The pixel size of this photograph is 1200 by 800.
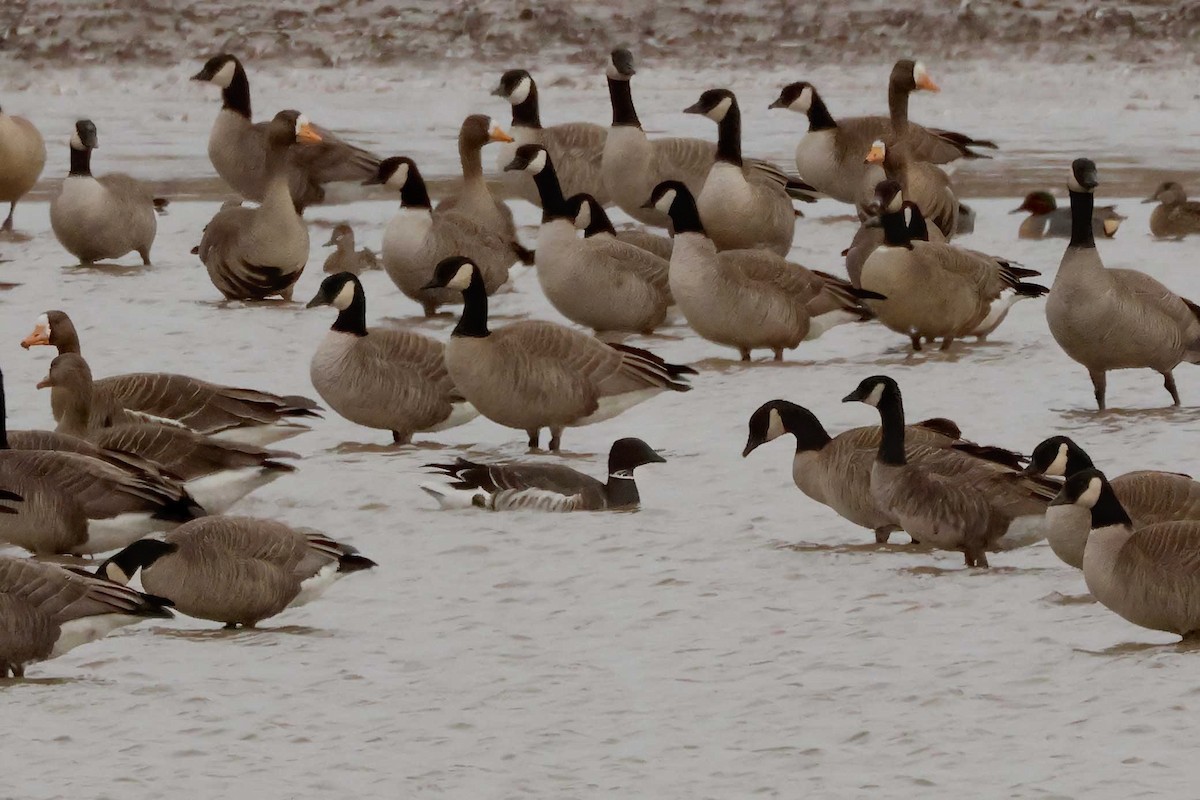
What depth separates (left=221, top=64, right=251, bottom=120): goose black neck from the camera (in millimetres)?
16859

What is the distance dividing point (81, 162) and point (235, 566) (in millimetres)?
8300

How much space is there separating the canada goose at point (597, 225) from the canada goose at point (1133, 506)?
5541 mm

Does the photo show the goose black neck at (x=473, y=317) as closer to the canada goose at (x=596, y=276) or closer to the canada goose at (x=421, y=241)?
the canada goose at (x=596, y=276)

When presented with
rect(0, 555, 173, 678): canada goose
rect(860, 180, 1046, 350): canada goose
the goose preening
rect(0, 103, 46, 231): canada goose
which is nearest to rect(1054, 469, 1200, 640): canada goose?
rect(0, 555, 173, 678): canada goose

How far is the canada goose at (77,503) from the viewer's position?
308 inches

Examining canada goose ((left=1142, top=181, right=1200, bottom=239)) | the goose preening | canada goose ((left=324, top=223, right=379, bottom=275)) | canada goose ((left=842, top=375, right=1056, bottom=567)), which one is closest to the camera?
canada goose ((left=842, top=375, right=1056, bottom=567))

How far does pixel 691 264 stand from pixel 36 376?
3563mm

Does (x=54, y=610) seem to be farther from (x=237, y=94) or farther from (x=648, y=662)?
(x=237, y=94)

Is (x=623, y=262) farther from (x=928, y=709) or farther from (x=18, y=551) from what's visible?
(x=928, y=709)

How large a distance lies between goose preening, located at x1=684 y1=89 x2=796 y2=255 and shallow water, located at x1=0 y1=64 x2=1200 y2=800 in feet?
12.5

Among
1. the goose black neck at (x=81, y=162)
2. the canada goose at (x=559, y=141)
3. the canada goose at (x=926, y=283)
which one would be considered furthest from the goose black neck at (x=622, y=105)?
the canada goose at (x=926, y=283)

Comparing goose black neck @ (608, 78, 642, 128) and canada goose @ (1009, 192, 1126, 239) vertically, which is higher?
goose black neck @ (608, 78, 642, 128)

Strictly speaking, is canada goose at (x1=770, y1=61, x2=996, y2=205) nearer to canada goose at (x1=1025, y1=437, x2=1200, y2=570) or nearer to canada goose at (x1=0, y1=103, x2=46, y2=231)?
canada goose at (x1=0, y1=103, x2=46, y2=231)

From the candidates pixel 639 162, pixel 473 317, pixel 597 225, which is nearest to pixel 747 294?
pixel 597 225
